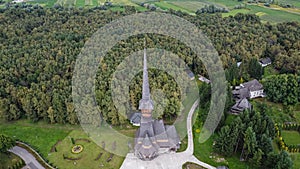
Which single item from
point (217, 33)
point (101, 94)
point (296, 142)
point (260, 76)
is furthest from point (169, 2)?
point (296, 142)

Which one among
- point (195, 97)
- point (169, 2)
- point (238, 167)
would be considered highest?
point (169, 2)

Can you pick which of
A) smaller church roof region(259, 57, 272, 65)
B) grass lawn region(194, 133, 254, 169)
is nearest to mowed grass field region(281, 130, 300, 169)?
grass lawn region(194, 133, 254, 169)

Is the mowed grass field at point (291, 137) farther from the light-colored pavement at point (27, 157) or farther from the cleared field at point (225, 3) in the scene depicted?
the cleared field at point (225, 3)

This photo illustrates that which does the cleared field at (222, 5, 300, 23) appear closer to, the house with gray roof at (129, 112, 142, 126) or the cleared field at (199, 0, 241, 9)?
the cleared field at (199, 0, 241, 9)

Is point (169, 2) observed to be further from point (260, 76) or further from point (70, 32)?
point (260, 76)

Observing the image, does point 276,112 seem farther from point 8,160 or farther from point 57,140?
point 8,160

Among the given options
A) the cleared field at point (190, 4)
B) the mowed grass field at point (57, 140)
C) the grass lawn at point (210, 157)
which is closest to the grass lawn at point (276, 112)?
the grass lawn at point (210, 157)

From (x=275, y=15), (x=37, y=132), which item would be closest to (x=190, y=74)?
(x=37, y=132)
